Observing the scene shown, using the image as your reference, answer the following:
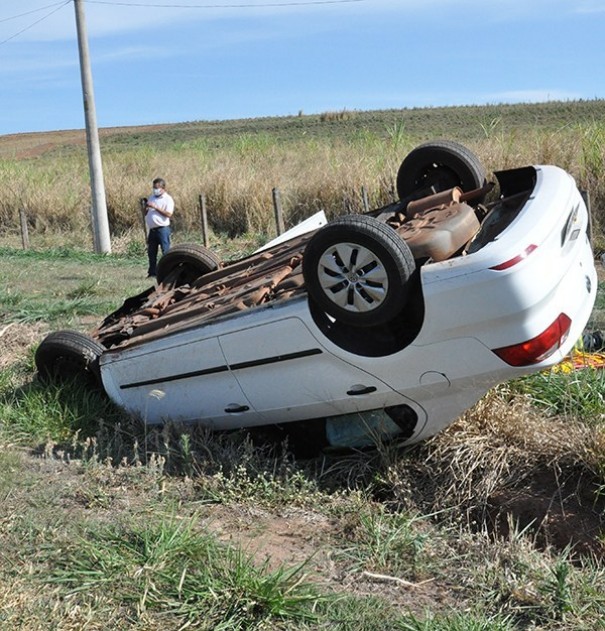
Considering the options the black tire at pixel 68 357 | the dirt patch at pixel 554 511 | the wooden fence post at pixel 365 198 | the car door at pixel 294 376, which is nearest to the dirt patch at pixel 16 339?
the black tire at pixel 68 357

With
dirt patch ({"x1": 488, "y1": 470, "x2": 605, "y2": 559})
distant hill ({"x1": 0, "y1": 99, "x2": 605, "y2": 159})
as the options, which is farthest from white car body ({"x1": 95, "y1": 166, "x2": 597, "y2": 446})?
distant hill ({"x1": 0, "y1": 99, "x2": 605, "y2": 159})

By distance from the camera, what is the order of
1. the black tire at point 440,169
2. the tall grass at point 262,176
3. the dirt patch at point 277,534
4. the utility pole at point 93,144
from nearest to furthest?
the dirt patch at point 277,534
the black tire at point 440,169
the tall grass at point 262,176
the utility pole at point 93,144

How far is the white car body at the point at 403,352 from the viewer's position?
4.33m

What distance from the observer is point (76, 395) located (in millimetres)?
6070

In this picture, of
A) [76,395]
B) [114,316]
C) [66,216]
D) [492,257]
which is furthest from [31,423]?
[66,216]

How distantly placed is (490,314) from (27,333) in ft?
15.5

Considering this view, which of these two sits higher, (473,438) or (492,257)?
(492,257)

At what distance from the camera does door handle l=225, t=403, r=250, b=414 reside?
5230 mm

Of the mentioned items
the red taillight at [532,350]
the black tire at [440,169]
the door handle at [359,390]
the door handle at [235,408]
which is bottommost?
the door handle at [235,408]

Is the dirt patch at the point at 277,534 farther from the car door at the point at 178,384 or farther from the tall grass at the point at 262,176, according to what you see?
the tall grass at the point at 262,176

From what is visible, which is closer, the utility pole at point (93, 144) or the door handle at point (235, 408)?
the door handle at point (235, 408)

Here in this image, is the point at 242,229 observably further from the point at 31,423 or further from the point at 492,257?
the point at 492,257

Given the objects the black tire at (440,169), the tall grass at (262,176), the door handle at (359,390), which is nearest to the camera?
the door handle at (359,390)

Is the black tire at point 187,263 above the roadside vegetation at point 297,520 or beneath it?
above
